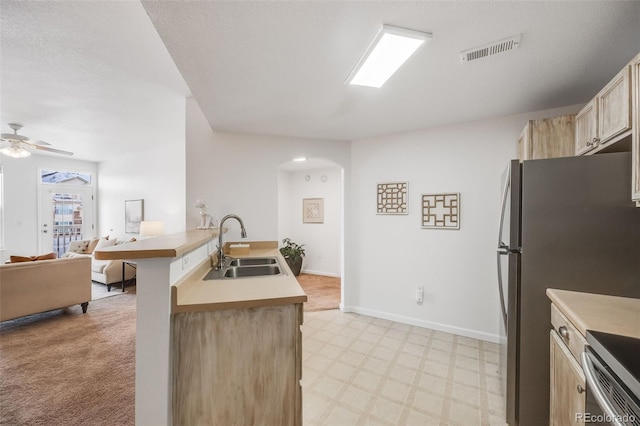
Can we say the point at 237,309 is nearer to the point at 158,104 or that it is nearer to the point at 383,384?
the point at 383,384

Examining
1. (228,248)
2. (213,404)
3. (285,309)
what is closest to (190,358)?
(213,404)

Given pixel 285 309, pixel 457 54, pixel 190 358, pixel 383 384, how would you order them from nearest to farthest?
pixel 190 358, pixel 285 309, pixel 457 54, pixel 383 384

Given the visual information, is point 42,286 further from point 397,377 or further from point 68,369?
point 397,377

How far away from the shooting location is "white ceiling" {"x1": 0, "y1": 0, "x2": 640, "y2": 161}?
4.35 feet

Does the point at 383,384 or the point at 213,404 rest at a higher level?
the point at 213,404

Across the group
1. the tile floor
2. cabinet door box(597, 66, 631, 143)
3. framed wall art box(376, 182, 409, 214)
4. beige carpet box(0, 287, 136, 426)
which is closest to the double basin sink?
the tile floor

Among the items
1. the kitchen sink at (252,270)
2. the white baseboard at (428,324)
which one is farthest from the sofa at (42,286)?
the white baseboard at (428,324)

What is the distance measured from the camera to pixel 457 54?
1.65 meters

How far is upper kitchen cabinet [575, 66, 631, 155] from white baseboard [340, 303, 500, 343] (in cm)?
199

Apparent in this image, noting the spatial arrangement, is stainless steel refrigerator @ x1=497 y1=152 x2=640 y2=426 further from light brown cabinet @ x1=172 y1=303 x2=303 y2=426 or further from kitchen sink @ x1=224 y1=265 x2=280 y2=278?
kitchen sink @ x1=224 y1=265 x2=280 y2=278

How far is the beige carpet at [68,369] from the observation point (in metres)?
1.77

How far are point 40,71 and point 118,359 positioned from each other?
2.79m

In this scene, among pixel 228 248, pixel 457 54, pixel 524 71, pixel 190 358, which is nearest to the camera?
pixel 190 358

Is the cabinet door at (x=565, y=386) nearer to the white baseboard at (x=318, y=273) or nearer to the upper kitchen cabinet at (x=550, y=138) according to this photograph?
the upper kitchen cabinet at (x=550, y=138)
